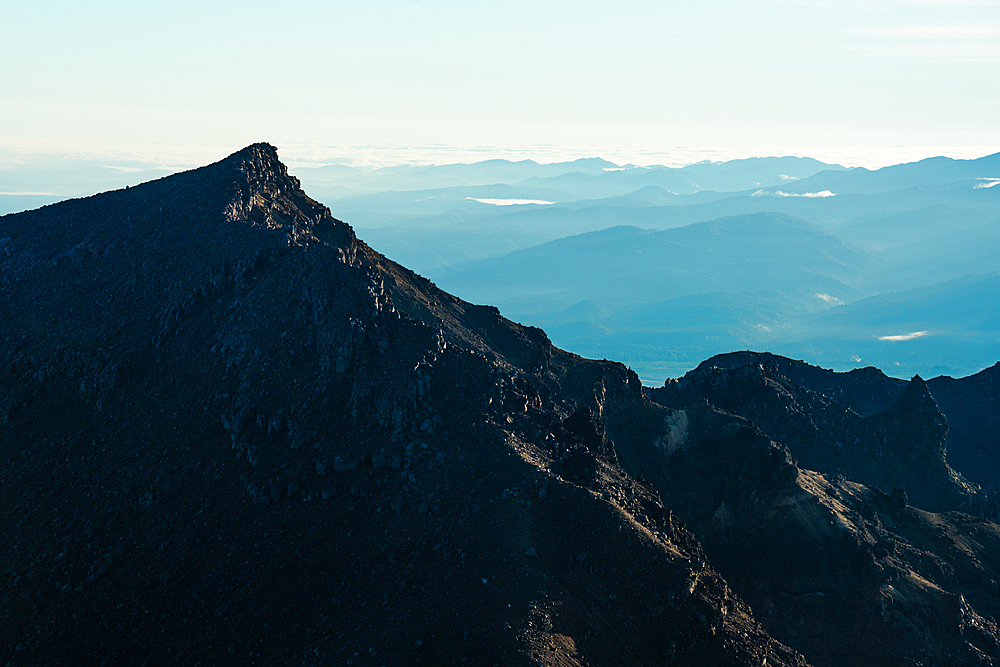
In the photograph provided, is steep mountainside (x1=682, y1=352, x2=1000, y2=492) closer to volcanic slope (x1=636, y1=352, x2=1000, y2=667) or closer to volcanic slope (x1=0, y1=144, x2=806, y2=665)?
volcanic slope (x1=636, y1=352, x2=1000, y2=667)

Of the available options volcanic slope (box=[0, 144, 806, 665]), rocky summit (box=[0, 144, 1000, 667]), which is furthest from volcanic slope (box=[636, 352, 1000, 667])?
volcanic slope (box=[0, 144, 806, 665])

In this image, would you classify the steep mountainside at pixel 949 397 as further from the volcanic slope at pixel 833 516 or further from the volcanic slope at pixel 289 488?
the volcanic slope at pixel 289 488

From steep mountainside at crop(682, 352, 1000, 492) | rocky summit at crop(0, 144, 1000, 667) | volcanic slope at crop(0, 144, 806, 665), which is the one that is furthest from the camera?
steep mountainside at crop(682, 352, 1000, 492)

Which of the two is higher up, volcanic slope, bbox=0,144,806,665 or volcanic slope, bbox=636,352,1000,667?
volcanic slope, bbox=0,144,806,665

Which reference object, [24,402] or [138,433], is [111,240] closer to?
[24,402]

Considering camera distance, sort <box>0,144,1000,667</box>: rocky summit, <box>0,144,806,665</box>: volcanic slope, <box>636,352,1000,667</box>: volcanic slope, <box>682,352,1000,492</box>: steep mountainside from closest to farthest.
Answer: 1. <box>0,144,806,665</box>: volcanic slope
2. <box>0,144,1000,667</box>: rocky summit
3. <box>636,352,1000,667</box>: volcanic slope
4. <box>682,352,1000,492</box>: steep mountainside

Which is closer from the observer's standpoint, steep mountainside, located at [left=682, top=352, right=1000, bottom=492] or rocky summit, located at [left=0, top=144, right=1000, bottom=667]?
rocky summit, located at [left=0, top=144, right=1000, bottom=667]

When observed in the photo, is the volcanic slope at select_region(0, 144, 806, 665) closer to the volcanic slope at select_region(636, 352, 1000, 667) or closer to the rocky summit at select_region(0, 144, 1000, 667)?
the rocky summit at select_region(0, 144, 1000, 667)
